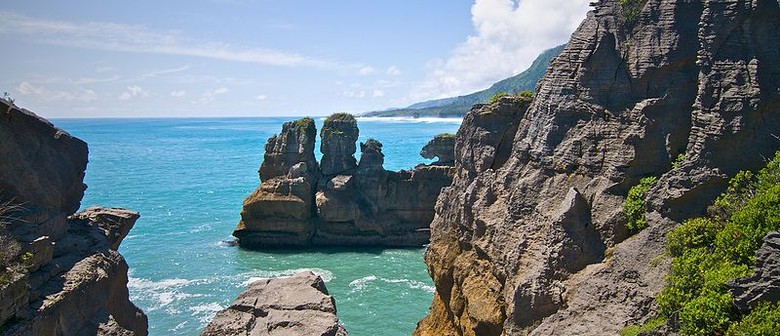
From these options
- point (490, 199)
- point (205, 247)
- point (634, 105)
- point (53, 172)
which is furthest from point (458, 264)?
point (205, 247)

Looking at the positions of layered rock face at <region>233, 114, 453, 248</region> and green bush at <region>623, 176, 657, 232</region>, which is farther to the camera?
layered rock face at <region>233, 114, 453, 248</region>

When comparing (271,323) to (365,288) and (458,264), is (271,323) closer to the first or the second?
(458,264)

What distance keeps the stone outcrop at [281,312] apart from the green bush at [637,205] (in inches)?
366

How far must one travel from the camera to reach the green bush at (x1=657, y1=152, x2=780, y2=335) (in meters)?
13.0

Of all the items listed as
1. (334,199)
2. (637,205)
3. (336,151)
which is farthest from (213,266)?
(637,205)

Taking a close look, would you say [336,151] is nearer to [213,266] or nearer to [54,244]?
[213,266]

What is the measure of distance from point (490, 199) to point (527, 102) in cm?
457

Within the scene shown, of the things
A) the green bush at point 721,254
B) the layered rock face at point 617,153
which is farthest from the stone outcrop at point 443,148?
the green bush at point 721,254

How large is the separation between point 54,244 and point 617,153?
18.6 metres

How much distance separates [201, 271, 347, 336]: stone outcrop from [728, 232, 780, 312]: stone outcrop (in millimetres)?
9662

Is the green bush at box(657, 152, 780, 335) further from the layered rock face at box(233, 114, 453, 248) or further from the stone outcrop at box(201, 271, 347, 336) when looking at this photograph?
the layered rock face at box(233, 114, 453, 248)

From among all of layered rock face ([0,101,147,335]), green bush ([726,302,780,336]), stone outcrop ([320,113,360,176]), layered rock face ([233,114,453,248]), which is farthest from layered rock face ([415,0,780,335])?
stone outcrop ([320,113,360,176])

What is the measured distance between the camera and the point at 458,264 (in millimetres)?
23422

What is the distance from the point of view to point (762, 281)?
12656 millimetres
